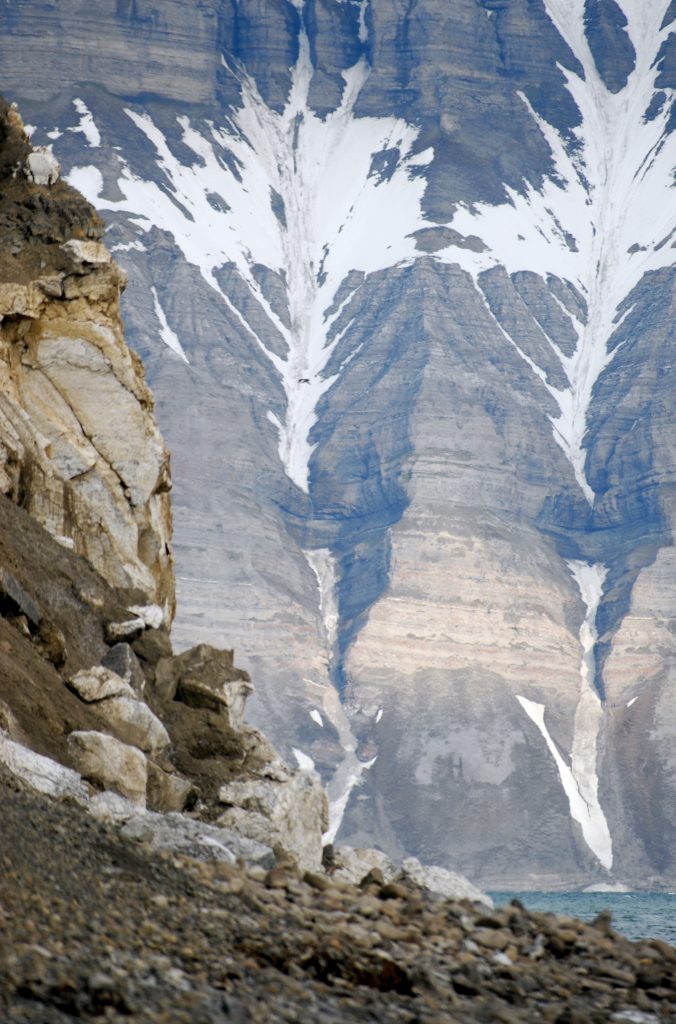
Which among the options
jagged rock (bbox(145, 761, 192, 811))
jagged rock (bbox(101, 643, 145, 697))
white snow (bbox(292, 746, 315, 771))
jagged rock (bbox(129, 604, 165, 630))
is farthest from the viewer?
white snow (bbox(292, 746, 315, 771))

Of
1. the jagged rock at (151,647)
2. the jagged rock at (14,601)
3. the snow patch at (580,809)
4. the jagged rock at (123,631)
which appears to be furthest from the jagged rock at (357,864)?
the snow patch at (580,809)

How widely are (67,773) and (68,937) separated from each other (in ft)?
22.6

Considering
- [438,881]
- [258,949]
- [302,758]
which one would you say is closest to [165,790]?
[438,881]

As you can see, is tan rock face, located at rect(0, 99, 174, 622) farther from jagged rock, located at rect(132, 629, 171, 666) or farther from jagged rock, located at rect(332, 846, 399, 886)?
jagged rock, located at rect(332, 846, 399, 886)

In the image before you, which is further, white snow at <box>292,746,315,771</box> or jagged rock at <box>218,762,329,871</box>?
white snow at <box>292,746,315,771</box>

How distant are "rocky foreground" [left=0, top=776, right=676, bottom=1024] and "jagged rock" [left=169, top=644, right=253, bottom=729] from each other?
396 inches

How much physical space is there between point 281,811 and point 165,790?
2.68 metres

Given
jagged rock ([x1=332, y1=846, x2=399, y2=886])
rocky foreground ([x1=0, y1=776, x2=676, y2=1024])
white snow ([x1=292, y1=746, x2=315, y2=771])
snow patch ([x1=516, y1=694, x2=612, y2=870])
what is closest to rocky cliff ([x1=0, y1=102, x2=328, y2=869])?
jagged rock ([x1=332, y1=846, x2=399, y2=886])

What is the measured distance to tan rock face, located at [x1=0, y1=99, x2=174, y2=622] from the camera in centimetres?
3391

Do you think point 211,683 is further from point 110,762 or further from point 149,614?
point 110,762

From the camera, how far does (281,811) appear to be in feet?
85.4

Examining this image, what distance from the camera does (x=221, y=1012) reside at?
1235 centimetres

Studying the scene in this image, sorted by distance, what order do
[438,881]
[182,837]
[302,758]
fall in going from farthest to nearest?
[302,758]
[438,881]
[182,837]

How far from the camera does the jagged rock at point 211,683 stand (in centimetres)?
2888
